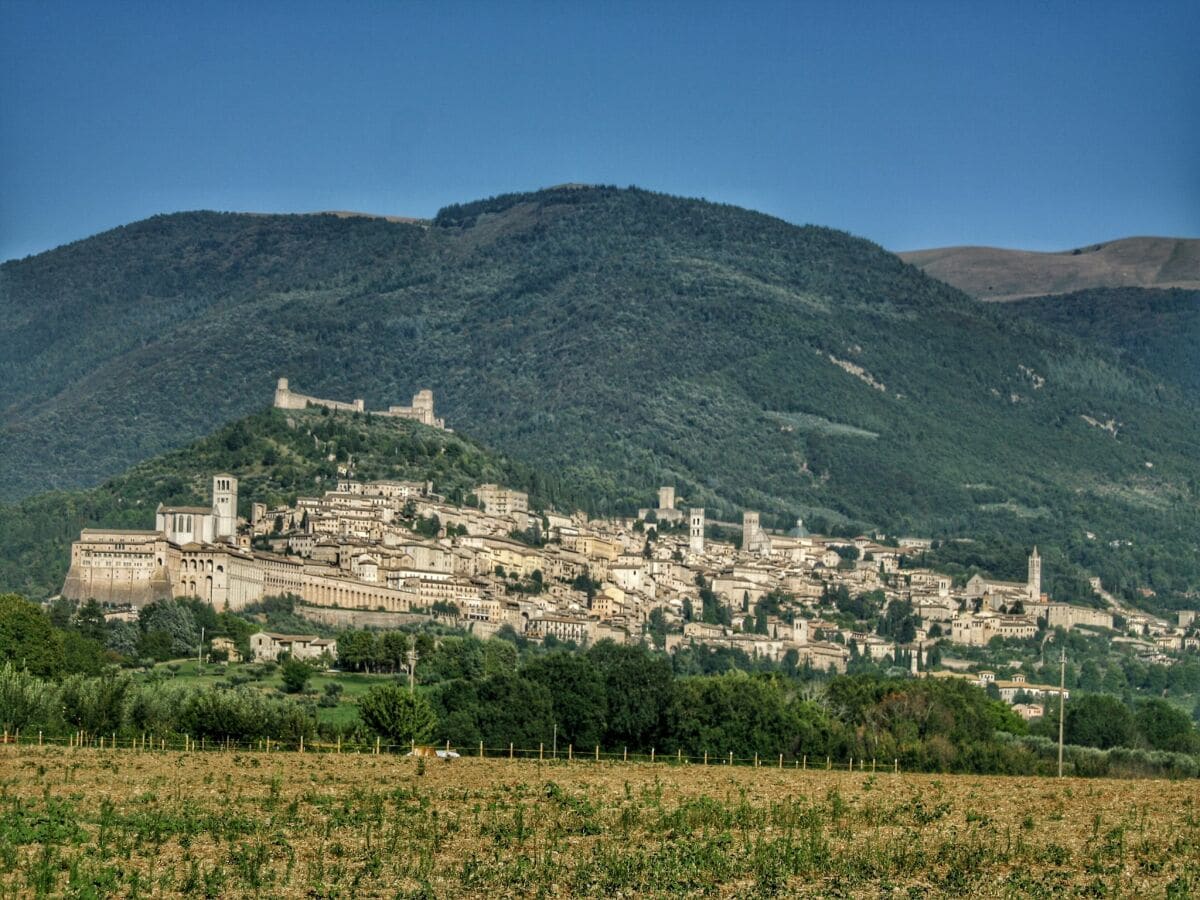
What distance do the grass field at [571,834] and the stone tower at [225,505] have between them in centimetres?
8832

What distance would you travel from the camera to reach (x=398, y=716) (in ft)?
189

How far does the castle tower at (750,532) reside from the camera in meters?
179

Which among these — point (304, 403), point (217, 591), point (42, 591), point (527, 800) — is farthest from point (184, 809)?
point (304, 403)

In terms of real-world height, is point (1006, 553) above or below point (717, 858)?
above

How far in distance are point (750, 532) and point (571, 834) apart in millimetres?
150354

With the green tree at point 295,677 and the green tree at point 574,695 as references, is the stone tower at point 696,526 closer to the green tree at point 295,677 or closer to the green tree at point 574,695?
the green tree at point 295,677

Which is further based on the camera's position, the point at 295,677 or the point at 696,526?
the point at 696,526

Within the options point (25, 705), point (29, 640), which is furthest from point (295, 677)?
point (25, 705)

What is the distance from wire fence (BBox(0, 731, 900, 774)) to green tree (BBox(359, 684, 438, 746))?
0.82 m

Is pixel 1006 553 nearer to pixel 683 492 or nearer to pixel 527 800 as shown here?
pixel 683 492

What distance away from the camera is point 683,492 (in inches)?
7854

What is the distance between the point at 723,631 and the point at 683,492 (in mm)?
65348

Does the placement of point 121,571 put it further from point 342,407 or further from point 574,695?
point 342,407


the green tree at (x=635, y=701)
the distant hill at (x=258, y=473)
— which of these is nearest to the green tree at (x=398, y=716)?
the green tree at (x=635, y=701)
